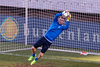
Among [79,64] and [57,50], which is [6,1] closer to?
A: [57,50]

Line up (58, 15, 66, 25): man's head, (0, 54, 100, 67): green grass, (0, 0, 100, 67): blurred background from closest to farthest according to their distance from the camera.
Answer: (58, 15, 66, 25): man's head, (0, 54, 100, 67): green grass, (0, 0, 100, 67): blurred background

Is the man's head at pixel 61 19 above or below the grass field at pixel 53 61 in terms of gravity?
above

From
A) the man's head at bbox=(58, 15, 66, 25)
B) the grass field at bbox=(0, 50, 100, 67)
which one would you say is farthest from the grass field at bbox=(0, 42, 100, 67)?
the man's head at bbox=(58, 15, 66, 25)

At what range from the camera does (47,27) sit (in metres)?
14.0

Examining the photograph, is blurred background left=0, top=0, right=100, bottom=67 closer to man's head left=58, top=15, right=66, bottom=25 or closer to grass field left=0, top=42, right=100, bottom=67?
grass field left=0, top=42, right=100, bottom=67

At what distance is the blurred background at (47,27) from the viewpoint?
463 inches

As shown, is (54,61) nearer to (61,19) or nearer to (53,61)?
(53,61)

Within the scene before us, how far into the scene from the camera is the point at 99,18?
42.5 feet

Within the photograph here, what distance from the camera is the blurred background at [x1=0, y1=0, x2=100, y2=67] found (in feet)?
38.5

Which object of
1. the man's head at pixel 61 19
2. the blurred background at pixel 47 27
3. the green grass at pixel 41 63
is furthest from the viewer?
the blurred background at pixel 47 27

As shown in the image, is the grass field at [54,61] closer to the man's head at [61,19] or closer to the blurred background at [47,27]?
the blurred background at [47,27]

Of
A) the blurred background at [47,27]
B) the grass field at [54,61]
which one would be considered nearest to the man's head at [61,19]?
the grass field at [54,61]

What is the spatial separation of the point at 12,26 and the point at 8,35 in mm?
530

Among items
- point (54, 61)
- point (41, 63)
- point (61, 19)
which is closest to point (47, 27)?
point (54, 61)
